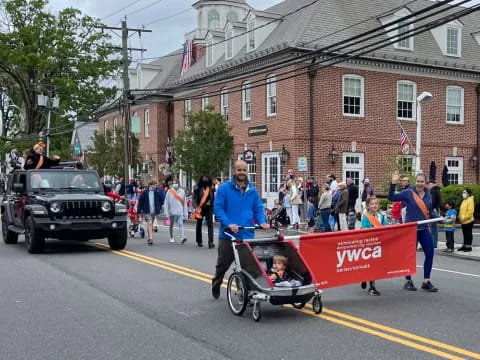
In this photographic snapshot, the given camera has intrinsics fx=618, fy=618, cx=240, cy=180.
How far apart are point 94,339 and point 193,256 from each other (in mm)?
6840

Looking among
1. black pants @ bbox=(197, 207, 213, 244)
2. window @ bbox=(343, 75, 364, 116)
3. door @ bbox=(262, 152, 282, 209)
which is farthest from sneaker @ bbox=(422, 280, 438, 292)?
window @ bbox=(343, 75, 364, 116)

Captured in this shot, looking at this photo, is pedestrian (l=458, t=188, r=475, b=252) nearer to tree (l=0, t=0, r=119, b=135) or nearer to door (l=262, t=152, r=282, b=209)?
door (l=262, t=152, r=282, b=209)

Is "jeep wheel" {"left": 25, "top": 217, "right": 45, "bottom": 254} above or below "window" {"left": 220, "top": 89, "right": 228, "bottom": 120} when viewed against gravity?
below

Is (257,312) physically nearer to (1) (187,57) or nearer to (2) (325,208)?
(2) (325,208)

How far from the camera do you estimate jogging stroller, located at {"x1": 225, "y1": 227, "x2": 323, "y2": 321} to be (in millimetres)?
7117

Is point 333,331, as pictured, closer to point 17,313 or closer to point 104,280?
point 17,313

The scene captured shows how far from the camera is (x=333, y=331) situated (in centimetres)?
670

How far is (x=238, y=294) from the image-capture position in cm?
752

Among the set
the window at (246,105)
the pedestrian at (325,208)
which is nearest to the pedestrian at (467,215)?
the pedestrian at (325,208)

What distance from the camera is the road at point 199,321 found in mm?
6016

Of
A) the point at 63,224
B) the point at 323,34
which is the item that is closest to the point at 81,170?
the point at 63,224

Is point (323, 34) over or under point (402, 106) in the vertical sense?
over

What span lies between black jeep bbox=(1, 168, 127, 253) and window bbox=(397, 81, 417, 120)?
17.9 meters

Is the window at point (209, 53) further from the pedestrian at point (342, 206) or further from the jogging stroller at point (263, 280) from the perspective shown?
the jogging stroller at point (263, 280)
